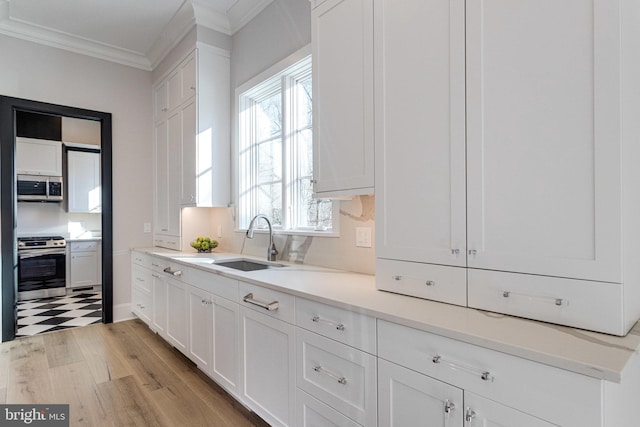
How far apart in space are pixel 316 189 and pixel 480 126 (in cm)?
96

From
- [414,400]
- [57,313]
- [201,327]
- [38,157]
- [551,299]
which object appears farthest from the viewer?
[38,157]

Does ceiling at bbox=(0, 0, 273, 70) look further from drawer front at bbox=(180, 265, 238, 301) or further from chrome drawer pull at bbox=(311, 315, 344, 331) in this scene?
chrome drawer pull at bbox=(311, 315, 344, 331)

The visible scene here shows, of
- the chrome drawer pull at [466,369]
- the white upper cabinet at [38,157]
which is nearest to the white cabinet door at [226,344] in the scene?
the chrome drawer pull at [466,369]

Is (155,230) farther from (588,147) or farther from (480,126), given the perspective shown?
(588,147)

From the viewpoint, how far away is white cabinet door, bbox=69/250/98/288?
17.7 ft

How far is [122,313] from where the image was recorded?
4039 millimetres

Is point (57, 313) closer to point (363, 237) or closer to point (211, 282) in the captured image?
point (211, 282)

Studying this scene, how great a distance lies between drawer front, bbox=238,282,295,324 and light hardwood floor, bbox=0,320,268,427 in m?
→ 0.72

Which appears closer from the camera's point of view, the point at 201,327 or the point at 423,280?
the point at 423,280

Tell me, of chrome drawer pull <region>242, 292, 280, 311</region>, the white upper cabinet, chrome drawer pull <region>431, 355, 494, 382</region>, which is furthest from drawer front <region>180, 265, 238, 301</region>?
the white upper cabinet

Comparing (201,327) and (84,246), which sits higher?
(84,246)

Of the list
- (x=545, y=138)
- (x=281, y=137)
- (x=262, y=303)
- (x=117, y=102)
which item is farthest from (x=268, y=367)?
(x=117, y=102)

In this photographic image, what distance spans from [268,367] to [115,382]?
1.46 metres

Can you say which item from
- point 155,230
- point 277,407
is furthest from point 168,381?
point 155,230
